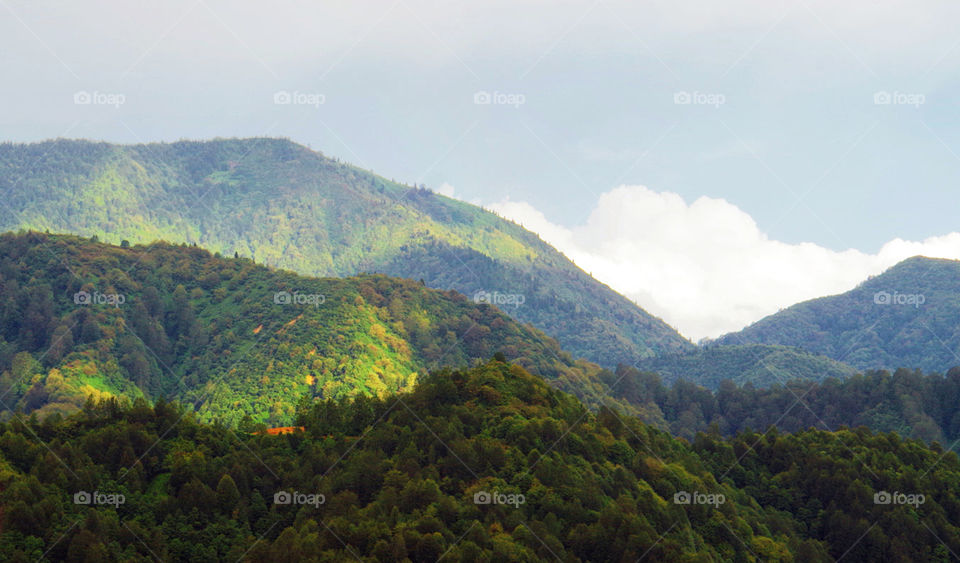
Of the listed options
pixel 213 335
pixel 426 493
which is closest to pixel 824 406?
pixel 213 335

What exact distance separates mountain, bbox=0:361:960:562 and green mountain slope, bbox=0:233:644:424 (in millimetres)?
60761

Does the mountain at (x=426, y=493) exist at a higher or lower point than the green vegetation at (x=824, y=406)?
lower

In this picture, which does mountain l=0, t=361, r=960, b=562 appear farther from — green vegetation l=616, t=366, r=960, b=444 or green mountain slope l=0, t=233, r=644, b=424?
green mountain slope l=0, t=233, r=644, b=424

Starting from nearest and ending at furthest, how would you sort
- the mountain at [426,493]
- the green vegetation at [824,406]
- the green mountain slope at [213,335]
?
the mountain at [426,493] → the green mountain slope at [213,335] → the green vegetation at [824,406]

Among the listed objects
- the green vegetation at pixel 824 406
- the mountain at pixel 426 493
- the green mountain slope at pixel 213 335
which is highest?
the green mountain slope at pixel 213 335

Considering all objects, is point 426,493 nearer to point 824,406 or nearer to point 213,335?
point 213,335

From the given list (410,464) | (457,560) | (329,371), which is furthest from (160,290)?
(457,560)

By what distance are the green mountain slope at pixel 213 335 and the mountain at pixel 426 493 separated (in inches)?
2392

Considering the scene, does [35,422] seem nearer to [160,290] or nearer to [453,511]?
[453,511]

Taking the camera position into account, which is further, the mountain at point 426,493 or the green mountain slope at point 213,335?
the green mountain slope at point 213,335

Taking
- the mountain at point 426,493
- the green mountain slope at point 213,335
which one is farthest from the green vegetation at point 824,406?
the mountain at point 426,493

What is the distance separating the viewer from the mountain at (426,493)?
56125 mm

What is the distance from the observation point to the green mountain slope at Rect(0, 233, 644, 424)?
5728 inches

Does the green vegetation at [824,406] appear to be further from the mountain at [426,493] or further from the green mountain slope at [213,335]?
the mountain at [426,493]
